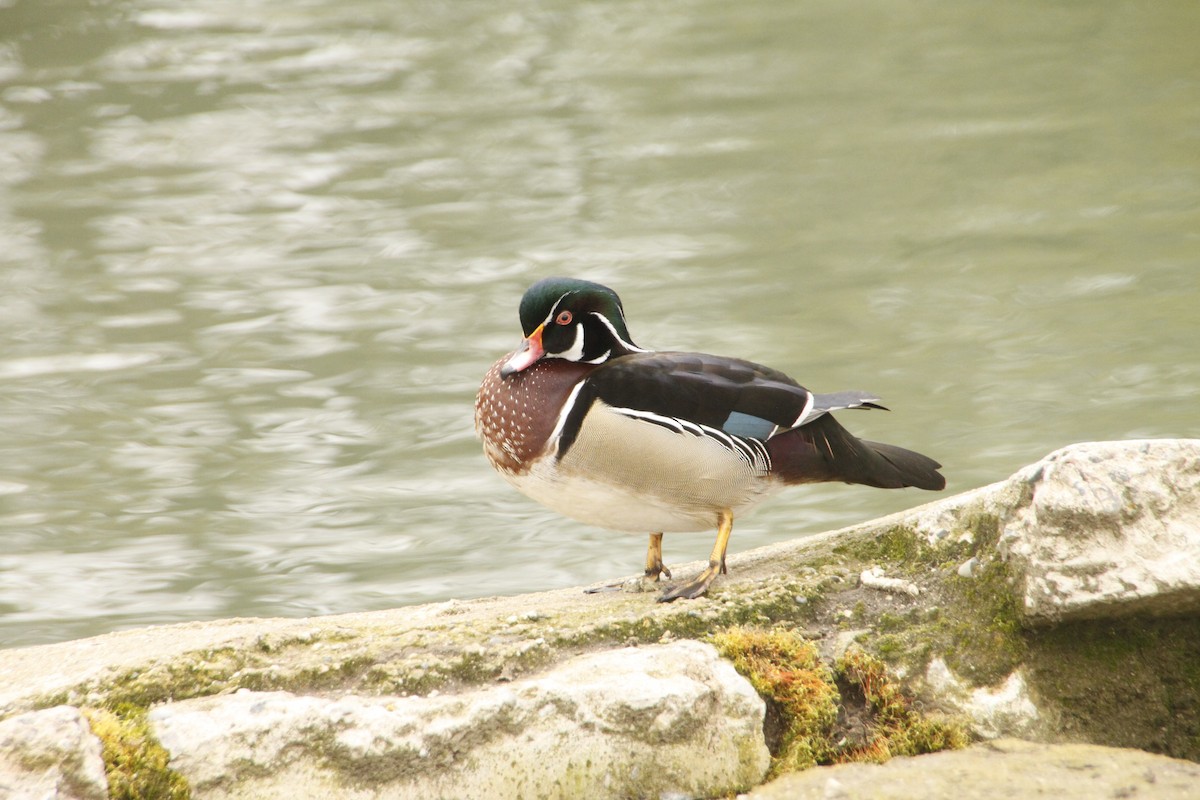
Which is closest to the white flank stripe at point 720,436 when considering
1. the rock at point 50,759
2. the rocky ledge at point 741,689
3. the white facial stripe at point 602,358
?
the white facial stripe at point 602,358

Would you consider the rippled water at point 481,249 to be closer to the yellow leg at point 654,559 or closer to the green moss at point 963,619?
the yellow leg at point 654,559

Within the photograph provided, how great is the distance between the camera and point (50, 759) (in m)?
2.55

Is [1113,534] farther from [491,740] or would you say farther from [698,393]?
[491,740]

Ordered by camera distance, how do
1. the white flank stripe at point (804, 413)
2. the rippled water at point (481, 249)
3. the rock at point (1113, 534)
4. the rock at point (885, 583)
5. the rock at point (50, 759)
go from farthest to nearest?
the rippled water at point (481, 249) → the white flank stripe at point (804, 413) → the rock at point (885, 583) → the rock at point (1113, 534) → the rock at point (50, 759)

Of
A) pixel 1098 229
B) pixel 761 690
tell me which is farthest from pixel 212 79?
pixel 761 690

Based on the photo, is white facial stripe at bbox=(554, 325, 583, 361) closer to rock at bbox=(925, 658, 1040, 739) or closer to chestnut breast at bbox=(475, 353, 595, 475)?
chestnut breast at bbox=(475, 353, 595, 475)

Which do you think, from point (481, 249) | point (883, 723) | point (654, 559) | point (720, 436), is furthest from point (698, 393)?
point (481, 249)

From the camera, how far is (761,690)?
2.93m

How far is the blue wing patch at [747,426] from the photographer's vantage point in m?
3.50

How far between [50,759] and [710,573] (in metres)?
1.56

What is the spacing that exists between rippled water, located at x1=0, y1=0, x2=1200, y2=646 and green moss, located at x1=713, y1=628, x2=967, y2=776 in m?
2.79

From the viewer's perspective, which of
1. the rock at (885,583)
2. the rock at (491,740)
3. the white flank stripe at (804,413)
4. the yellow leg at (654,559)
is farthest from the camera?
the yellow leg at (654,559)

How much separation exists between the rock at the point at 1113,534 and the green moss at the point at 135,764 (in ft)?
5.78

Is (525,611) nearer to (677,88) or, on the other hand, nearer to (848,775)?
(848,775)
